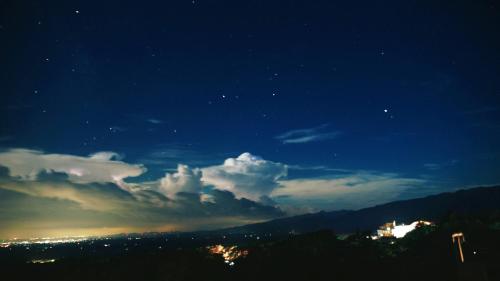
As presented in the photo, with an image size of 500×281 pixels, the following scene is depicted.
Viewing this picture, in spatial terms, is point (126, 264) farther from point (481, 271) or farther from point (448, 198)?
point (448, 198)

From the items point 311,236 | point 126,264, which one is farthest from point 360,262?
point 126,264

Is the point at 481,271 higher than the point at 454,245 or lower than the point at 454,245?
higher

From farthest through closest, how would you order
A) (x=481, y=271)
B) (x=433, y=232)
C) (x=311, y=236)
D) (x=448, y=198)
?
(x=448, y=198)
(x=311, y=236)
(x=433, y=232)
(x=481, y=271)

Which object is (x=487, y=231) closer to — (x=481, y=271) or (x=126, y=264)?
(x=481, y=271)

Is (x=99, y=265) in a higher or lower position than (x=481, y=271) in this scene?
lower

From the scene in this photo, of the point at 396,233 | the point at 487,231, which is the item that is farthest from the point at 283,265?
Answer: the point at 396,233

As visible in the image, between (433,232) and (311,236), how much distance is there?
443 inches

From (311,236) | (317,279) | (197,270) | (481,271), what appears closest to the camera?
(481,271)

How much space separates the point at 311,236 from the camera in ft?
128

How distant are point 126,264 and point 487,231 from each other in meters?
28.0


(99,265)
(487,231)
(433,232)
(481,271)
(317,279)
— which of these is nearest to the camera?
(481,271)

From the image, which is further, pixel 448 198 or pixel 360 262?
pixel 448 198

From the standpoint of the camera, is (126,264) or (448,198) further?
(448,198)

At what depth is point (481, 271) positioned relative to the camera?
7555mm
